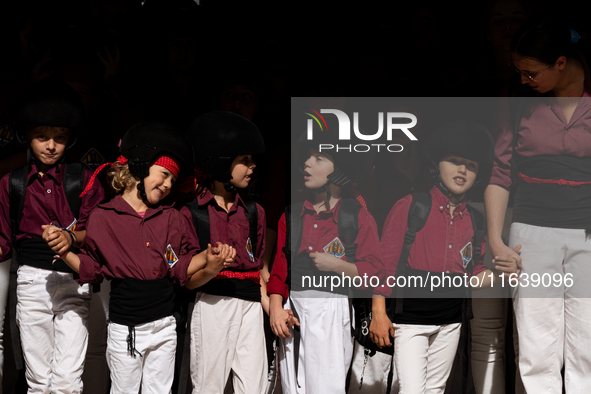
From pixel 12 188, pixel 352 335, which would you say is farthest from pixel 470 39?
pixel 12 188

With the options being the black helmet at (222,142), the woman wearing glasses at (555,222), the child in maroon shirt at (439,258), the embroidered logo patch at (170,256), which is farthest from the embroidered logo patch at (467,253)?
the embroidered logo patch at (170,256)

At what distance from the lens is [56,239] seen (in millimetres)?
3596

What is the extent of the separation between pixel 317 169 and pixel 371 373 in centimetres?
150

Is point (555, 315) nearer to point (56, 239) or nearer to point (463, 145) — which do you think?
point (463, 145)

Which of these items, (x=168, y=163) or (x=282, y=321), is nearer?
(x=168, y=163)

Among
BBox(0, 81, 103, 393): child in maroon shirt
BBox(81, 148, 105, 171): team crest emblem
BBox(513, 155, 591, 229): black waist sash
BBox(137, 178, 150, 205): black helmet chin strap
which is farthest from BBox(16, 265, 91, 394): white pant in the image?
BBox(513, 155, 591, 229): black waist sash

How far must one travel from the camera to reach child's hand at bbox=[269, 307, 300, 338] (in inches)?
160

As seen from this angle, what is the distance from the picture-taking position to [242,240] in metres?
4.12

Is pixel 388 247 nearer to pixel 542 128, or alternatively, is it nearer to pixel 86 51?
pixel 542 128

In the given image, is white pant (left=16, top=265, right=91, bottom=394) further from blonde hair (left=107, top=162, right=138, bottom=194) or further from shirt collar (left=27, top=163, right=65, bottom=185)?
blonde hair (left=107, top=162, right=138, bottom=194)

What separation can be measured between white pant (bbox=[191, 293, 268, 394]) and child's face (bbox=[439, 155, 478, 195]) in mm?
1453

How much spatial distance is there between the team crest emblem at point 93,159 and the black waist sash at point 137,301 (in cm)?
109

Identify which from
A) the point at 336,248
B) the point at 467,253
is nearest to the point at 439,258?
the point at 467,253

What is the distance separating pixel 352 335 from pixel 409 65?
232 cm
